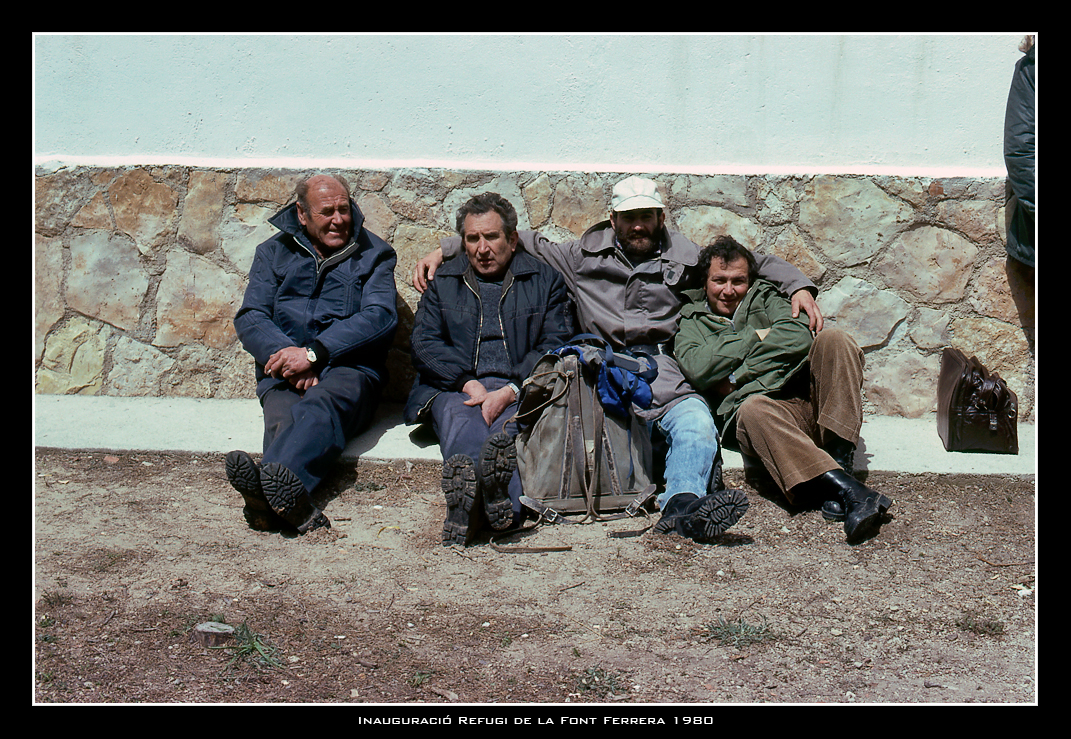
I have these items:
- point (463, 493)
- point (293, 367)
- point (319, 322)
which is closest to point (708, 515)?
point (463, 493)

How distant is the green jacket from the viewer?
3863 millimetres

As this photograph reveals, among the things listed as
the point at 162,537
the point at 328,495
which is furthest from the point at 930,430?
the point at 162,537

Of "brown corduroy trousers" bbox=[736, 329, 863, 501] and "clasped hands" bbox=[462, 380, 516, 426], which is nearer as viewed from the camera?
"brown corduroy trousers" bbox=[736, 329, 863, 501]

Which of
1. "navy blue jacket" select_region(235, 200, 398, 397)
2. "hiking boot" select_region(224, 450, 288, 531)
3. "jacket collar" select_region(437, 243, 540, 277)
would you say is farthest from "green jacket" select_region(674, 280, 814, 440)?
"hiking boot" select_region(224, 450, 288, 531)

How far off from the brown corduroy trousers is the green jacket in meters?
0.10

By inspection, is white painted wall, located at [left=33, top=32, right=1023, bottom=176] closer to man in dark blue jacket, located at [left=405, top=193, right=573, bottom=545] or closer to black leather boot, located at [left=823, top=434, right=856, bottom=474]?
man in dark blue jacket, located at [left=405, top=193, right=573, bottom=545]

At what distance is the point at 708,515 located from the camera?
3334 millimetres

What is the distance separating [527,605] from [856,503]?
1.36 meters

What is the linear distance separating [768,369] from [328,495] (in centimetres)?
195

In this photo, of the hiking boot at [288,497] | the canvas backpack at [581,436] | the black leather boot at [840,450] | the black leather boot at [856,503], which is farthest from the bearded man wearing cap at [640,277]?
the hiking boot at [288,497]

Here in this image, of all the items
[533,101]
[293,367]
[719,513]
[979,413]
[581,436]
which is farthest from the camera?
[533,101]

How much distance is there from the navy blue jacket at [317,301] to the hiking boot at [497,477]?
3.74ft

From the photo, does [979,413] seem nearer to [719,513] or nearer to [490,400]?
[719,513]

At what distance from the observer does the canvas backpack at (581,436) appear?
366 centimetres
